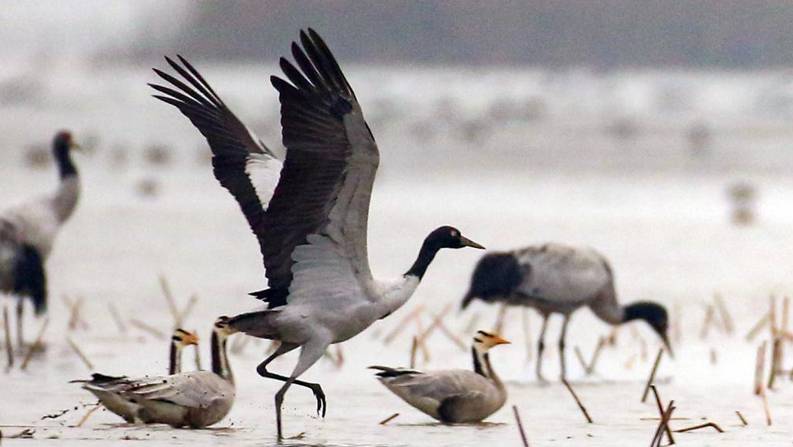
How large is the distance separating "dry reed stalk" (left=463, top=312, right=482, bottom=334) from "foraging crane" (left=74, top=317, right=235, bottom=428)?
4135mm

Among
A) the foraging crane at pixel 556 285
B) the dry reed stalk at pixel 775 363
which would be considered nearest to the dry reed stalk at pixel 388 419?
the dry reed stalk at pixel 775 363

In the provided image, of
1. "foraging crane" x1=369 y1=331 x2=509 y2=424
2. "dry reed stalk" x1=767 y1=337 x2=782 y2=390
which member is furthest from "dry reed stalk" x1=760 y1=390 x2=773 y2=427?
"foraging crane" x1=369 y1=331 x2=509 y2=424

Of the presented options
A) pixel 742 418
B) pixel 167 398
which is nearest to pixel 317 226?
pixel 167 398

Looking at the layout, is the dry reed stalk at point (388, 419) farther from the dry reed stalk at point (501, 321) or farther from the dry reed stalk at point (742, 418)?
the dry reed stalk at point (501, 321)

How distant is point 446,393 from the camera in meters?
9.12

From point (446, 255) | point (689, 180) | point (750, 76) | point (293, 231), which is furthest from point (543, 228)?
point (750, 76)

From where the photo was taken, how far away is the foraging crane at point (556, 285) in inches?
464

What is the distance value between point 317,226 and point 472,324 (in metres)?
4.54

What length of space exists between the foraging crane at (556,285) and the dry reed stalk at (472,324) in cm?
87

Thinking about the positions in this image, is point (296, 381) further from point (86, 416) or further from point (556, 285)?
point (556, 285)

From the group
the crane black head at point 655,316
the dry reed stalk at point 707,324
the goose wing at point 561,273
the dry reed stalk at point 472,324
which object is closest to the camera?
the goose wing at point 561,273

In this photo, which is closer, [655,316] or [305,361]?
[305,361]

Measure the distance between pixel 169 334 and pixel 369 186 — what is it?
4506 millimetres

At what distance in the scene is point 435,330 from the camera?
42.9 feet
